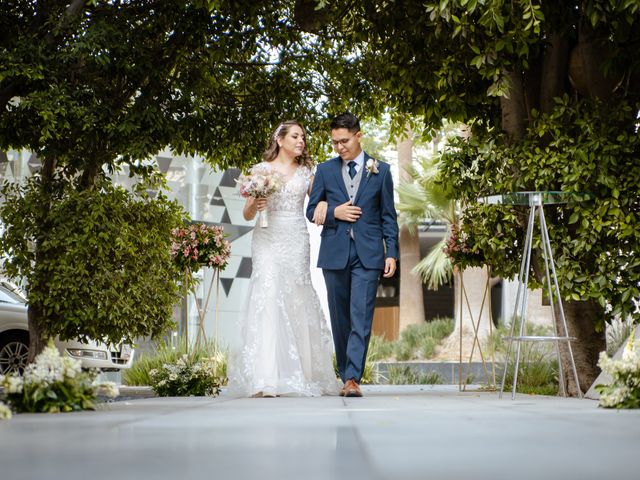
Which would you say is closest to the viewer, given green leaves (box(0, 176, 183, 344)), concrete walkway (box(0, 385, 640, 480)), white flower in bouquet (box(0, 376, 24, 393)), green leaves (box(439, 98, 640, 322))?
concrete walkway (box(0, 385, 640, 480))

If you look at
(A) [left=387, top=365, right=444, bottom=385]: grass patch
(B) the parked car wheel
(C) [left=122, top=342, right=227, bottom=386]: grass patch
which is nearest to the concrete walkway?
(B) the parked car wheel

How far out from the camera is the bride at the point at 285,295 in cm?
829

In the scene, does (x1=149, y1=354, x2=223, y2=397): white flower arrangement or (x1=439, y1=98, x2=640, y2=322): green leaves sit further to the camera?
(x1=149, y1=354, x2=223, y2=397): white flower arrangement

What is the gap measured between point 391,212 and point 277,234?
1.06 meters

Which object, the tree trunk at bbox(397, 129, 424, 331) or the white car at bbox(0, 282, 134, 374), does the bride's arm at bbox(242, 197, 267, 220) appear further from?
the tree trunk at bbox(397, 129, 424, 331)

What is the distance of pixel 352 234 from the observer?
26.7ft

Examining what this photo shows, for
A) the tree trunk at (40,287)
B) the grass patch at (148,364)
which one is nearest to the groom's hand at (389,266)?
the tree trunk at (40,287)

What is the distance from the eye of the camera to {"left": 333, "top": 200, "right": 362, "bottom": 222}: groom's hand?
812 cm

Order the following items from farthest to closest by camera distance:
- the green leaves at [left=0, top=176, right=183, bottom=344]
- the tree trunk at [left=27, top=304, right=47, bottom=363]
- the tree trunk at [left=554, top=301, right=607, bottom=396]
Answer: the tree trunk at [left=27, top=304, right=47, bottom=363] < the green leaves at [left=0, top=176, right=183, bottom=344] < the tree trunk at [left=554, top=301, right=607, bottom=396]

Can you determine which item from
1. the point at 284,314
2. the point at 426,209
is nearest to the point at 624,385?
the point at 284,314

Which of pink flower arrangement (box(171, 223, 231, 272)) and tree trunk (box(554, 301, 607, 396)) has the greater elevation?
pink flower arrangement (box(171, 223, 231, 272))

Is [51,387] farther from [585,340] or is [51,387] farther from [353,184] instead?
[585,340]

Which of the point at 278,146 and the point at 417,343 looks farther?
the point at 417,343

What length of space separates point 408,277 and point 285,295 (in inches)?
692
